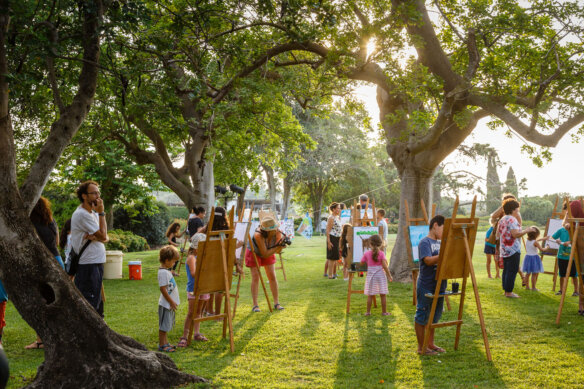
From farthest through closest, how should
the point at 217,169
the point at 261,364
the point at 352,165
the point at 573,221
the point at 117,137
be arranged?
the point at 352,165, the point at 217,169, the point at 117,137, the point at 573,221, the point at 261,364

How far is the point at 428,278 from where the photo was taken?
575cm

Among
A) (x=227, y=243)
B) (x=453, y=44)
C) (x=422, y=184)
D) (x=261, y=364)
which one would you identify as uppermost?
(x=453, y=44)

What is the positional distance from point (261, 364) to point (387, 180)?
5022 centimetres

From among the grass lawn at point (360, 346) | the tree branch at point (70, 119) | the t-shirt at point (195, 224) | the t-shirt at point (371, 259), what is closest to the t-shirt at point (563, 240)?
the grass lawn at point (360, 346)

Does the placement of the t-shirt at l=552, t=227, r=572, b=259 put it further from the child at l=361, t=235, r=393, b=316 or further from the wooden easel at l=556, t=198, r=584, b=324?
the child at l=361, t=235, r=393, b=316

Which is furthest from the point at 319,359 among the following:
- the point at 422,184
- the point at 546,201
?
the point at 546,201

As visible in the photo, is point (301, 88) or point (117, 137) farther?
point (117, 137)

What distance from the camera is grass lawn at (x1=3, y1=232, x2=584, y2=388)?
5.03 meters

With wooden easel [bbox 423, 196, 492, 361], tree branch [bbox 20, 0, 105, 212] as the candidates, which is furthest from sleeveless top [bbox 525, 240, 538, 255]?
tree branch [bbox 20, 0, 105, 212]

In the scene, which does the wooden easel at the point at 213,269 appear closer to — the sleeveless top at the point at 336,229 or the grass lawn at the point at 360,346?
the grass lawn at the point at 360,346

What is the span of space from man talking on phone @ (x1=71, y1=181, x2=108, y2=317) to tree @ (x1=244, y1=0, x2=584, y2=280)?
190 inches

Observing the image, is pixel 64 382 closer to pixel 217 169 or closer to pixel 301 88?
pixel 301 88

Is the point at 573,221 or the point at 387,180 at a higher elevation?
the point at 387,180

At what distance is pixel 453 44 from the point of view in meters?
13.3
